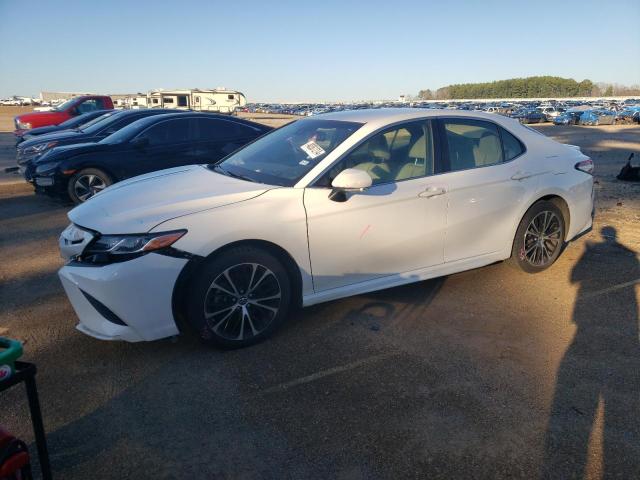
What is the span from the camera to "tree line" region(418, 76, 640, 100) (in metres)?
148

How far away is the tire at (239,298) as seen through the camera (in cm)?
342

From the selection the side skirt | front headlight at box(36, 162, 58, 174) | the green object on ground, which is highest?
front headlight at box(36, 162, 58, 174)

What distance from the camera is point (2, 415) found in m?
2.91

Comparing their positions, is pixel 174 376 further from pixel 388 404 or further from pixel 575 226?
pixel 575 226

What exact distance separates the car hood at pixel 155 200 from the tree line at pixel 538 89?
165 meters

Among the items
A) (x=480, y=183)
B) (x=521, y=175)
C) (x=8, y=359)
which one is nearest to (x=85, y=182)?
(x=480, y=183)

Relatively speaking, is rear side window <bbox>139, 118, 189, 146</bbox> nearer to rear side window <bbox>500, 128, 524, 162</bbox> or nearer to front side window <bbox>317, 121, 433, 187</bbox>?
front side window <bbox>317, 121, 433, 187</bbox>

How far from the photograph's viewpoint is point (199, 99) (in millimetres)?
40219

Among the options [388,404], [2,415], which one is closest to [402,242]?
[388,404]

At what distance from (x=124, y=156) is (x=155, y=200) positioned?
5369 millimetres

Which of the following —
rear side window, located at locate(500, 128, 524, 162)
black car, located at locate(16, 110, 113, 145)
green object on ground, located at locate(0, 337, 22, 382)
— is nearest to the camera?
green object on ground, located at locate(0, 337, 22, 382)

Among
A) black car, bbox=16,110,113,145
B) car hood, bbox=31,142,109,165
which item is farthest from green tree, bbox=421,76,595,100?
car hood, bbox=31,142,109,165

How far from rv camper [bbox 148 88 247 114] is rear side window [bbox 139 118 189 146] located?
3220 centimetres

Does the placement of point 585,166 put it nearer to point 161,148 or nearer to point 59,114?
point 161,148
